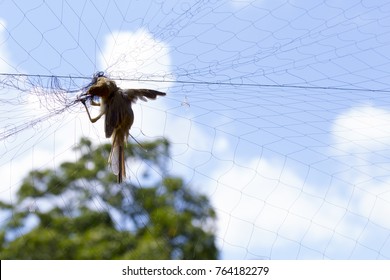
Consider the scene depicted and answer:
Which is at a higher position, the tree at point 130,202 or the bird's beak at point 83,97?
the bird's beak at point 83,97

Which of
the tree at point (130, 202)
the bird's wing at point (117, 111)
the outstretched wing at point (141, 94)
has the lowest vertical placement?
the tree at point (130, 202)

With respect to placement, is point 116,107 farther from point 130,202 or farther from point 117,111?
point 130,202

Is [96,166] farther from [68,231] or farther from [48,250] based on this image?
[48,250]

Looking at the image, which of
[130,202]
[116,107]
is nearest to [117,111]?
[116,107]

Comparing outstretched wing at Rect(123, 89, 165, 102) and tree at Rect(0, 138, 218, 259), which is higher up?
outstretched wing at Rect(123, 89, 165, 102)

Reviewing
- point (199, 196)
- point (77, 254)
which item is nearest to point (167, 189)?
point (199, 196)
